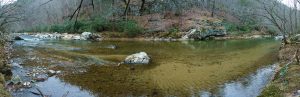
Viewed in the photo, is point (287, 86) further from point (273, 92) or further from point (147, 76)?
point (147, 76)

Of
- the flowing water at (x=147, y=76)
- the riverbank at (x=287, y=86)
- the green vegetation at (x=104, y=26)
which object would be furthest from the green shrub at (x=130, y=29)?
the riverbank at (x=287, y=86)

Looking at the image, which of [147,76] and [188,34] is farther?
[188,34]

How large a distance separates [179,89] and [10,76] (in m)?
10.6

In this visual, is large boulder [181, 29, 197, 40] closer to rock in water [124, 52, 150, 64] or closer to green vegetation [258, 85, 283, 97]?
rock in water [124, 52, 150, 64]

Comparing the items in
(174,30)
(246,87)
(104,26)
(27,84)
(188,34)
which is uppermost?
(104,26)

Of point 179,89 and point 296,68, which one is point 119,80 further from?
point 296,68

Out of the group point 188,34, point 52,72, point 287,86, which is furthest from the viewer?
point 188,34

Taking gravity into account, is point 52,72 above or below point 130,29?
below

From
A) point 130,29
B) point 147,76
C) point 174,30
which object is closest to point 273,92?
point 147,76

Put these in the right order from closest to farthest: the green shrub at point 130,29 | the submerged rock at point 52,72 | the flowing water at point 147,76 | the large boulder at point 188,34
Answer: the flowing water at point 147,76
the submerged rock at point 52,72
the large boulder at point 188,34
the green shrub at point 130,29

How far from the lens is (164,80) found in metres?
21.9

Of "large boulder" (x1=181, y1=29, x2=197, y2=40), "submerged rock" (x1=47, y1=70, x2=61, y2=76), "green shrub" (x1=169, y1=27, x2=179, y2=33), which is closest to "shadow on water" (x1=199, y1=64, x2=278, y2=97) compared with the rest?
"submerged rock" (x1=47, y1=70, x2=61, y2=76)

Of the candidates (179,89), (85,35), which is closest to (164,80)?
(179,89)

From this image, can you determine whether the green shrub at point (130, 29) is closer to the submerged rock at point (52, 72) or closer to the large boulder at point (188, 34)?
the large boulder at point (188, 34)
